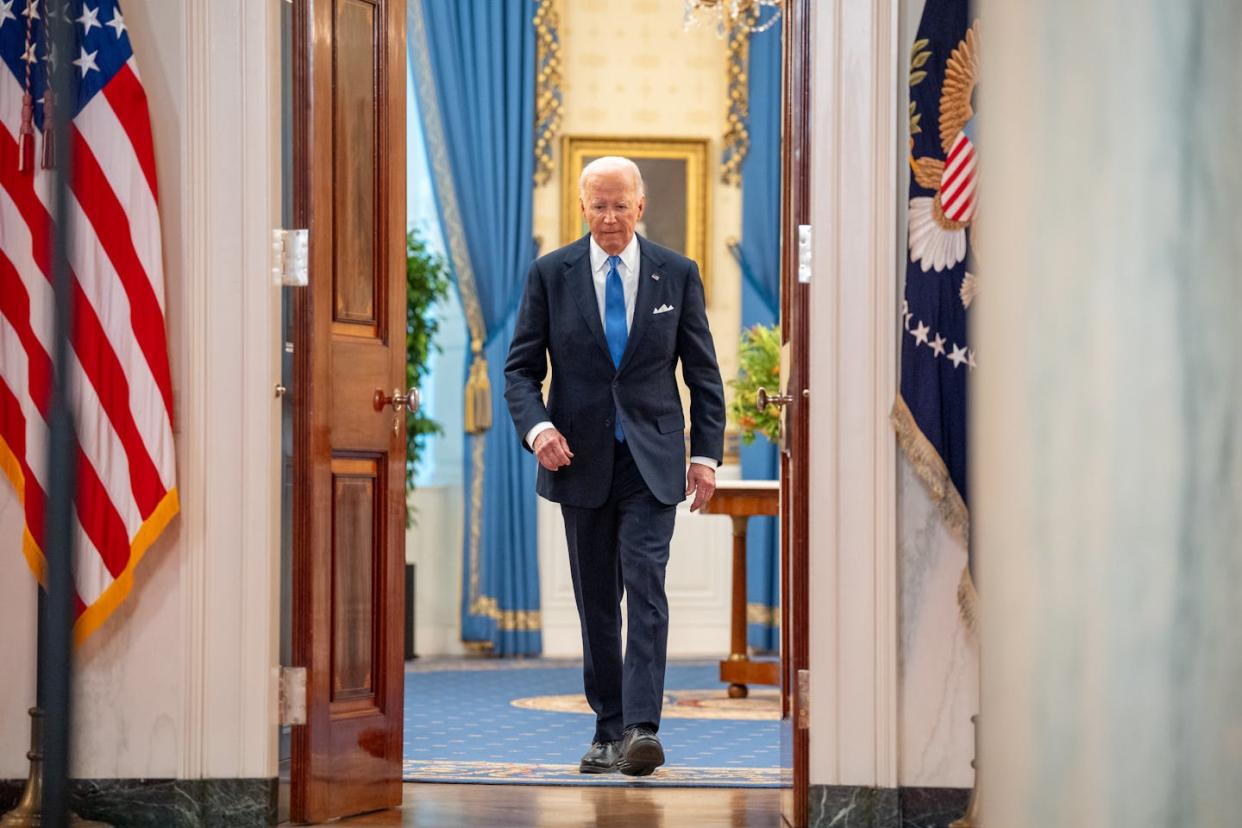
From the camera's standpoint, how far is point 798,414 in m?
3.55

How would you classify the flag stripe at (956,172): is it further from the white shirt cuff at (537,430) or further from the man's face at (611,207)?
the white shirt cuff at (537,430)

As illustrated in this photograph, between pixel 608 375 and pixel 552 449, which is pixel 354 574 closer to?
pixel 552 449

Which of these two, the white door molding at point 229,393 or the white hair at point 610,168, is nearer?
the white door molding at point 229,393

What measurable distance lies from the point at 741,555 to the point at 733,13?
210cm

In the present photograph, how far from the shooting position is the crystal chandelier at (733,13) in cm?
580

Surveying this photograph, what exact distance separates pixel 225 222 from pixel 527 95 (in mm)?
4565

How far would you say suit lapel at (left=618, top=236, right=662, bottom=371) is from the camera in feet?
13.3

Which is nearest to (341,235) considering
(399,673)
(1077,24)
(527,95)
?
(399,673)

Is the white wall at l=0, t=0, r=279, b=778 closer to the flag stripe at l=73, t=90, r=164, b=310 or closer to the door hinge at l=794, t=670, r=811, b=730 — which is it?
the flag stripe at l=73, t=90, r=164, b=310

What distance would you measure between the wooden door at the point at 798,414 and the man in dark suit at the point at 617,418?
445 millimetres

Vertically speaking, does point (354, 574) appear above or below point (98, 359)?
below

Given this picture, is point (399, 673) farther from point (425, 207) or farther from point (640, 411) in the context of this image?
point (425, 207)

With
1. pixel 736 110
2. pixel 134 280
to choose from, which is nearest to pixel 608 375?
pixel 134 280

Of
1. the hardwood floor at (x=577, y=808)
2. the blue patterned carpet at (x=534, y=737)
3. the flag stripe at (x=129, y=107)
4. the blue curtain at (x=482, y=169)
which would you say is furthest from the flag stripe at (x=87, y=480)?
the blue curtain at (x=482, y=169)
